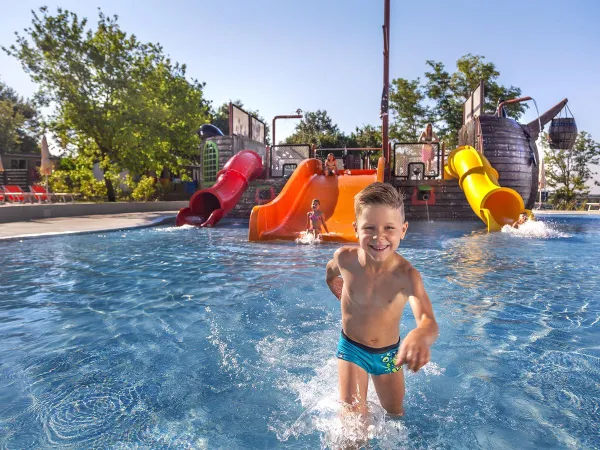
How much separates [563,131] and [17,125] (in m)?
39.2

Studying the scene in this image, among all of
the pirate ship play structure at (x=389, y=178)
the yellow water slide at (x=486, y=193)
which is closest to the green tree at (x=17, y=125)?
the pirate ship play structure at (x=389, y=178)

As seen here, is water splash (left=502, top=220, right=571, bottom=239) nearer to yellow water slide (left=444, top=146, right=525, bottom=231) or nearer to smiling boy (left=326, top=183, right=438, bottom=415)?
yellow water slide (left=444, top=146, right=525, bottom=231)

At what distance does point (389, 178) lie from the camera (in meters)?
15.1

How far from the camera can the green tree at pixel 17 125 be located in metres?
34.7

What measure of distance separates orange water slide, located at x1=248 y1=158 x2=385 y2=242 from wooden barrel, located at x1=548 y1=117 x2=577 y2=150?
6.93 m

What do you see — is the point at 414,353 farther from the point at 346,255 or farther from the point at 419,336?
the point at 346,255

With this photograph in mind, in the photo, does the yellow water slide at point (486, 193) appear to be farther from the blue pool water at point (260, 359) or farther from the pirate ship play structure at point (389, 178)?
the blue pool water at point (260, 359)

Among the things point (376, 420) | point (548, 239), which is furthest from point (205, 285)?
point (548, 239)

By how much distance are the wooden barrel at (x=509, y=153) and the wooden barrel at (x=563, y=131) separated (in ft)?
5.04

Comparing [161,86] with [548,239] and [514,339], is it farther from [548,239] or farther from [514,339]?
[514,339]

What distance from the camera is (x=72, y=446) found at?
2.14m

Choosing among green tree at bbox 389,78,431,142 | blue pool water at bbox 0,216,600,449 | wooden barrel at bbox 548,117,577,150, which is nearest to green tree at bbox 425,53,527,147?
green tree at bbox 389,78,431,142

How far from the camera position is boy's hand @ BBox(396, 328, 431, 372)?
5.54 feet

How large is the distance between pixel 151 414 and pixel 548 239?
9.67 meters
